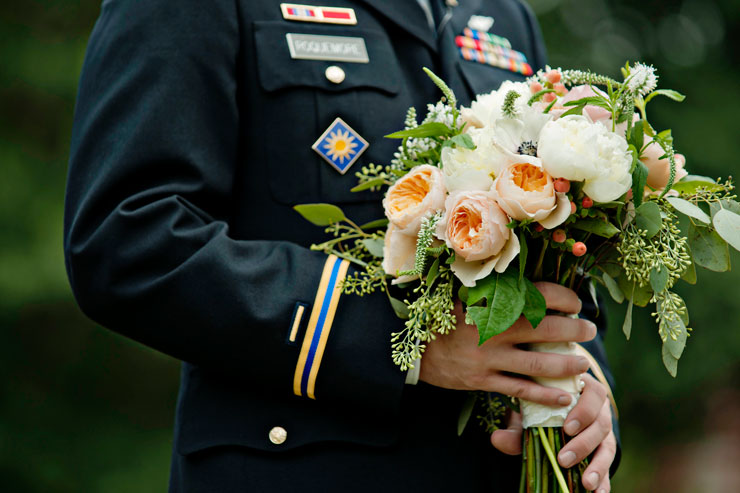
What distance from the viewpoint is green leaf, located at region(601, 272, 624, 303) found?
138 cm

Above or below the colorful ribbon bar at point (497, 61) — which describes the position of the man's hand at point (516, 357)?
below

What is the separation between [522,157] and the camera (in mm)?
1229

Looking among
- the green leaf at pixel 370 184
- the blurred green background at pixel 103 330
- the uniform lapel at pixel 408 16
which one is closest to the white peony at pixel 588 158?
the green leaf at pixel 370 184

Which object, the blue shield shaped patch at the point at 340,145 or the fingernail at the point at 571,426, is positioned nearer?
the fingernail at the point at 571,426

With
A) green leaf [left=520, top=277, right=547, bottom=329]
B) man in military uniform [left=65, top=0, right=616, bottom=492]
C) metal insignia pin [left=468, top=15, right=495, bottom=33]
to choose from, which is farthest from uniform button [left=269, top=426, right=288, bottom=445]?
metal insignia pin [left=468, top=15, right=495, bottom=33]

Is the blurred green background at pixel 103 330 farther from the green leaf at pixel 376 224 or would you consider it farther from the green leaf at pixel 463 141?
the green leaf at pixel 463 141

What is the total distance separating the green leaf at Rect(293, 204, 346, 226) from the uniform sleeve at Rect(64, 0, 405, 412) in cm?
6

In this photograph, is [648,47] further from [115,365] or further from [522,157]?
[522,157]

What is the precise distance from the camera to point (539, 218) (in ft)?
3.96

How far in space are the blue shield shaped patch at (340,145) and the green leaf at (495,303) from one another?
0.41m

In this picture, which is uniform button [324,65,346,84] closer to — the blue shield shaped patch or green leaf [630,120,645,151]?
the blue shield shaped patch

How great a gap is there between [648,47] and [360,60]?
4.58 meters

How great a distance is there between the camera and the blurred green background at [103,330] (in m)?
4.77

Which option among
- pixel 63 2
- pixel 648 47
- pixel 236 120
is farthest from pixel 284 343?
pixel 648 47
